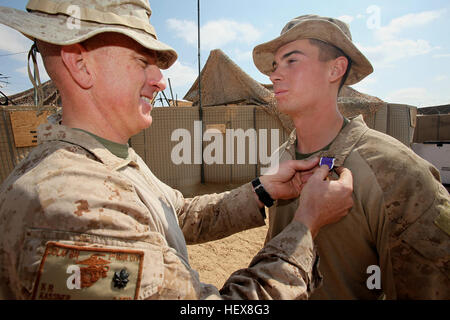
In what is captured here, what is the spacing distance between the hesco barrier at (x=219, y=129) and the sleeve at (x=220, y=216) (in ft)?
23.1

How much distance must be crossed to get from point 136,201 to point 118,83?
70 cm

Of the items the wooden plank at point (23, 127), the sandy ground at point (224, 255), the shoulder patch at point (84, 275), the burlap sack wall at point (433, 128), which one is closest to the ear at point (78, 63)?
the shoulder patch at point (84, 275)

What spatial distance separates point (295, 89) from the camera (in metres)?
A: 2.17

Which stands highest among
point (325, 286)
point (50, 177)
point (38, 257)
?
point (50, 177)

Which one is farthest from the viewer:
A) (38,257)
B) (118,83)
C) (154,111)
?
(154,111)

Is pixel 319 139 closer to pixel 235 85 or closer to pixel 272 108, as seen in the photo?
pixel 272 108

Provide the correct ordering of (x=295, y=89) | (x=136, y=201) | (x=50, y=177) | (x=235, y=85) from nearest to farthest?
1. (x=50, y=177)
2. (x=136, y=201)
3. (x=295, y=89)
4. (x=235, y=85)

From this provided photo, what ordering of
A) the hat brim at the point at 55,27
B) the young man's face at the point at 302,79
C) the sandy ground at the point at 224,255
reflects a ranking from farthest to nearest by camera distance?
the sandy ground at the point at 224,255 < the young man's face at the point at 302,79 < the hat brim at the point at 55,27

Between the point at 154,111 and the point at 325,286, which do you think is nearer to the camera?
the point at 325,286

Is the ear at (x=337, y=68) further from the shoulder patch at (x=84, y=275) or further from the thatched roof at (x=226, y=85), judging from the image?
the thatched roof at (x=226, y=85)

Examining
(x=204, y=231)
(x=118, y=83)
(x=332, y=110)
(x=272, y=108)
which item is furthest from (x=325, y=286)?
(x=272, y=108)

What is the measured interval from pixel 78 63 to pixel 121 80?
23 centimetres

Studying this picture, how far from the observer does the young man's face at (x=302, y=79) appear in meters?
2.16

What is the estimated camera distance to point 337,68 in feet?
7.34
